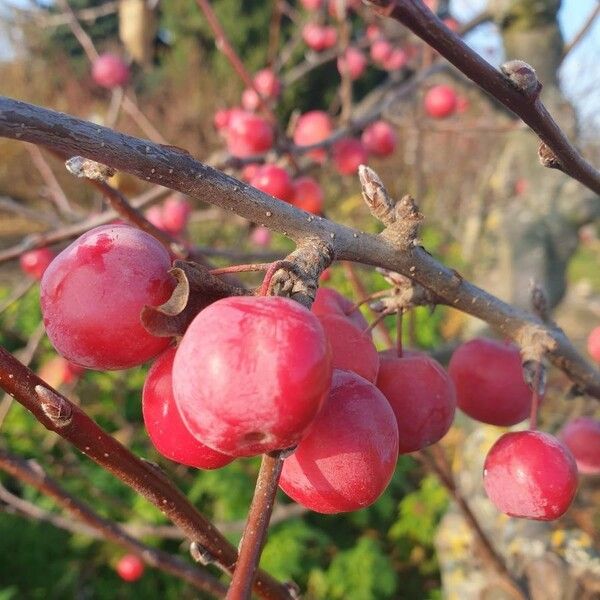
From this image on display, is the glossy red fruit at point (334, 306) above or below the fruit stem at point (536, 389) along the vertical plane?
below

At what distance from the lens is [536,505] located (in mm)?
577

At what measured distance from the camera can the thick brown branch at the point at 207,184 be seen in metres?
0.37

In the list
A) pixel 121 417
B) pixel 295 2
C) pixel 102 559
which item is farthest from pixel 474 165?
pixel 102 559

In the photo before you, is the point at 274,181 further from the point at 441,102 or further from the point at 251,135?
the point at 441,102

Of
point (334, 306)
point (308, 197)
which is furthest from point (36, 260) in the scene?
point (334, 306)

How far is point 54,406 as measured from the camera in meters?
0.43

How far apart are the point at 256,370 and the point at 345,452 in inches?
5.5

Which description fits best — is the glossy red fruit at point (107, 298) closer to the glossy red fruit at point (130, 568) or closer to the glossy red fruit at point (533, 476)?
the glossy red fruit at point (533, 476)

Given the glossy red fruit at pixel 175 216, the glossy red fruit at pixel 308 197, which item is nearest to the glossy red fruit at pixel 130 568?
the glossy red fruit at pixel 175 216

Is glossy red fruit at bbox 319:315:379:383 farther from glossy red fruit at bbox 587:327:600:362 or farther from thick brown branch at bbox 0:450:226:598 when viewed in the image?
glossy red fruit at bbox 587:327:600:362

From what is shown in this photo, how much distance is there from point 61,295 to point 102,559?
2576mm

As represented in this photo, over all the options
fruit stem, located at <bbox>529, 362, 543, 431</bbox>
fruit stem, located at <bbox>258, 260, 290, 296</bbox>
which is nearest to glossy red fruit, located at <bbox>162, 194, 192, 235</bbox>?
fruit stem, located at <bbox>529, 362, 543, 431</bbox>

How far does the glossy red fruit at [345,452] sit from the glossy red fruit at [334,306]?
14 cm

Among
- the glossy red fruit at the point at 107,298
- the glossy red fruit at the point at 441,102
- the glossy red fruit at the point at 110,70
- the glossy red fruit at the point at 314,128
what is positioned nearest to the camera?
the glossy red fruit at the point at 107,298
